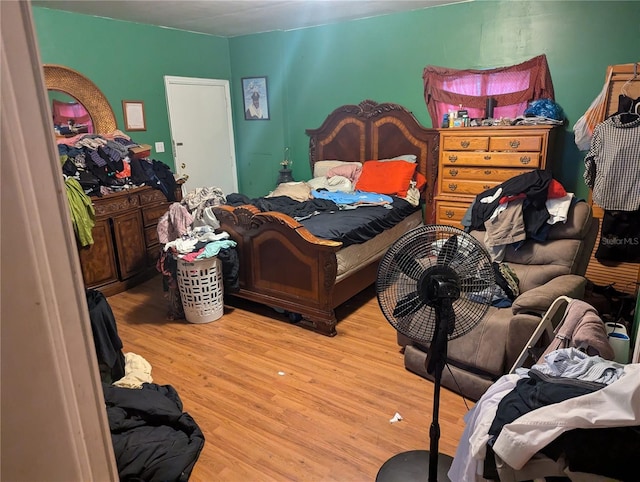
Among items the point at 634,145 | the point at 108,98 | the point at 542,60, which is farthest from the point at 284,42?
the point at 634,145

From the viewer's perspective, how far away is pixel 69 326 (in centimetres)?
54

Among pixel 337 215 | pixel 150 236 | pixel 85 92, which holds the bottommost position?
pixel 150 236

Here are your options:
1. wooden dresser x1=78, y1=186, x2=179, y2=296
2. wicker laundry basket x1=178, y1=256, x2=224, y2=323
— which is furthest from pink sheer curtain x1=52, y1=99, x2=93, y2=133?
wicker laundry basket x1=178, y1=256, x2=224, y2=323

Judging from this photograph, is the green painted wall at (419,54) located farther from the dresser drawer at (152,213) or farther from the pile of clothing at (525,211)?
the dresser drawer at (152,213)

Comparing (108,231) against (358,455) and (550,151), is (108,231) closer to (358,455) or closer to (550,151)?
(358,455)

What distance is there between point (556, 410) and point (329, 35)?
469 cm

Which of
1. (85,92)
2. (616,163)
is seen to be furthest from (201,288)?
(616,163)

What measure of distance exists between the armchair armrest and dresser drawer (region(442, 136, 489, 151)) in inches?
65.8

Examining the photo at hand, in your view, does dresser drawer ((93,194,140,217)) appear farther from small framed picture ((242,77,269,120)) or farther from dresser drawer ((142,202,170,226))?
small framed picture ((242,77,269,120))

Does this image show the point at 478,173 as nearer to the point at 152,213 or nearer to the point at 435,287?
the point at 435,287

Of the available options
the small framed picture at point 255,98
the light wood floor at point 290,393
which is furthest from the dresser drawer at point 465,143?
the small framed picture at point 255,98

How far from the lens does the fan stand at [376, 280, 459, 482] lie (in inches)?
59.4

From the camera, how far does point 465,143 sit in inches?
150

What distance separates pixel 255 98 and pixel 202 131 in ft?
2.69
